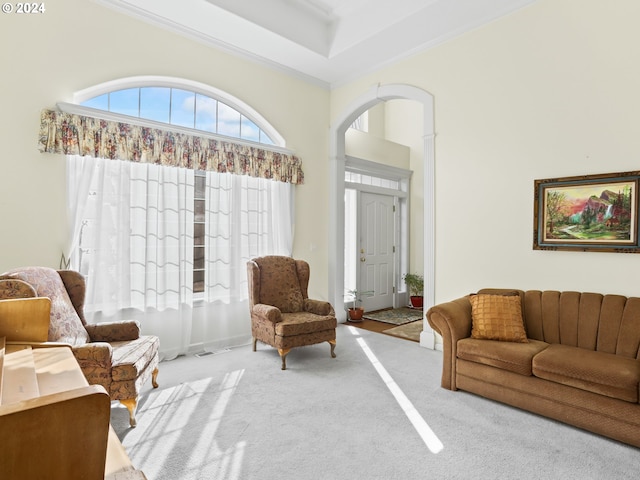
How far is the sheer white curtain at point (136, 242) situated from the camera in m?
3.46

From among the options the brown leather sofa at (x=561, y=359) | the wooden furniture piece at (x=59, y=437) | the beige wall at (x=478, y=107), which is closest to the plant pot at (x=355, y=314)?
the beige wall at (x=478, y=107)

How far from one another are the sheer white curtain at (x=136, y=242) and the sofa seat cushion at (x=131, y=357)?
36.3 inches

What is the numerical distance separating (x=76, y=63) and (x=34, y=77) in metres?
0.39

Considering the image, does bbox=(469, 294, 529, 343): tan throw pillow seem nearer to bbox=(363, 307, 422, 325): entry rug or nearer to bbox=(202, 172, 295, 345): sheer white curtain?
bbox=(363, 307, 422, 325): entry rug

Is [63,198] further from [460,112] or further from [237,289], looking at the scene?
[460,112]

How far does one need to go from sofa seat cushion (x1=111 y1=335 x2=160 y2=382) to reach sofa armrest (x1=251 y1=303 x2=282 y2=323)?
1.10 meters

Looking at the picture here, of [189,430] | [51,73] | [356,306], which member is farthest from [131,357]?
[356,306]

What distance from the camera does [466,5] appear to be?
3.69 meters

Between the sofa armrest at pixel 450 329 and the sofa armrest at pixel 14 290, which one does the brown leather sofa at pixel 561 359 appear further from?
the sofa armrest at pixel 14 290

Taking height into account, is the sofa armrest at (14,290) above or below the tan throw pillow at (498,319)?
above

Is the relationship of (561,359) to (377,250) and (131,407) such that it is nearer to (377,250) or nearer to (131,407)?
(131,407)

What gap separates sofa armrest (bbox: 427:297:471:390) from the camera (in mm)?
3115

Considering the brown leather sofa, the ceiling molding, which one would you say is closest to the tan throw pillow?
the brown leather sofa

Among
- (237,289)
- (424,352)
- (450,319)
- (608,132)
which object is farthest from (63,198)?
(608,132)
